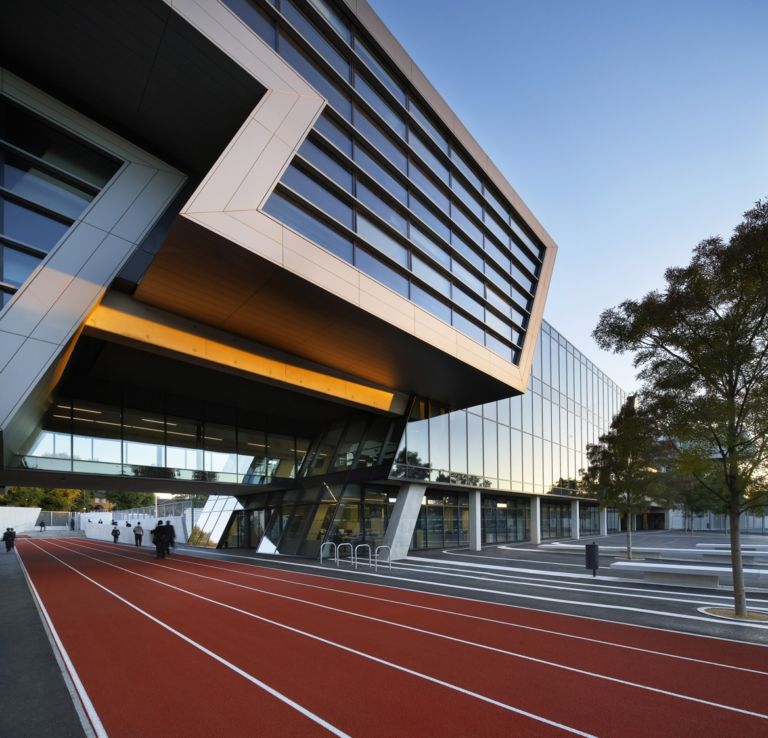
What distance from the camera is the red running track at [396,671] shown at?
5.73 m

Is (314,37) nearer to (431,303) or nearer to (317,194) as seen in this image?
(317,194)

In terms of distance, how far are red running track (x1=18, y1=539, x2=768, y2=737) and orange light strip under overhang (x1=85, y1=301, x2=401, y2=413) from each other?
7.21 m

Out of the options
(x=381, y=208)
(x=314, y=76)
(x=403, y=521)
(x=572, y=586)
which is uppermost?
(x=314, y=76)

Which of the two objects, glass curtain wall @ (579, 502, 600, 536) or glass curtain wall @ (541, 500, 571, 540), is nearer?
glass curtain wall @ (541, 500, 571, 540)

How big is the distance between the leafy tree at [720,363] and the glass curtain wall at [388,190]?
840 cm

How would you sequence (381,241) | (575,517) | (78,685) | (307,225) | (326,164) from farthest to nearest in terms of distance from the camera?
(575,517) → (381,241) → (326,164) → (307,225) → (78,685)

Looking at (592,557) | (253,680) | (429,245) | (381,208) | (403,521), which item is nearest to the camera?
(253,680)

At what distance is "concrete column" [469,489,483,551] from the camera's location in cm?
2994

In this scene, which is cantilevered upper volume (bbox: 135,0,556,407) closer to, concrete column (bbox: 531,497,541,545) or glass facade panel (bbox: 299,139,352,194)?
glass facade panel (bbox: 299,139,352,194)

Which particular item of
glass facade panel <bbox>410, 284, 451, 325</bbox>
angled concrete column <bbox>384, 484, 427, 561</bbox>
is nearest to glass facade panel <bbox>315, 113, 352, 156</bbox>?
glass facade panel <bbox>410, 284, 451, 325</bbox>

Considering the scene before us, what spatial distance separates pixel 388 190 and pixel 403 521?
14754 millimetres

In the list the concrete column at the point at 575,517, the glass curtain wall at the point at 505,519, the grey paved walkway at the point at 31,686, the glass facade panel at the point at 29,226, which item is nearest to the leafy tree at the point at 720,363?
the grey paved walkway at the point at 31,686

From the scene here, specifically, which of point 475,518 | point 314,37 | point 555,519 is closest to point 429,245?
point 314,37

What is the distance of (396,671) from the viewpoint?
7.36m
